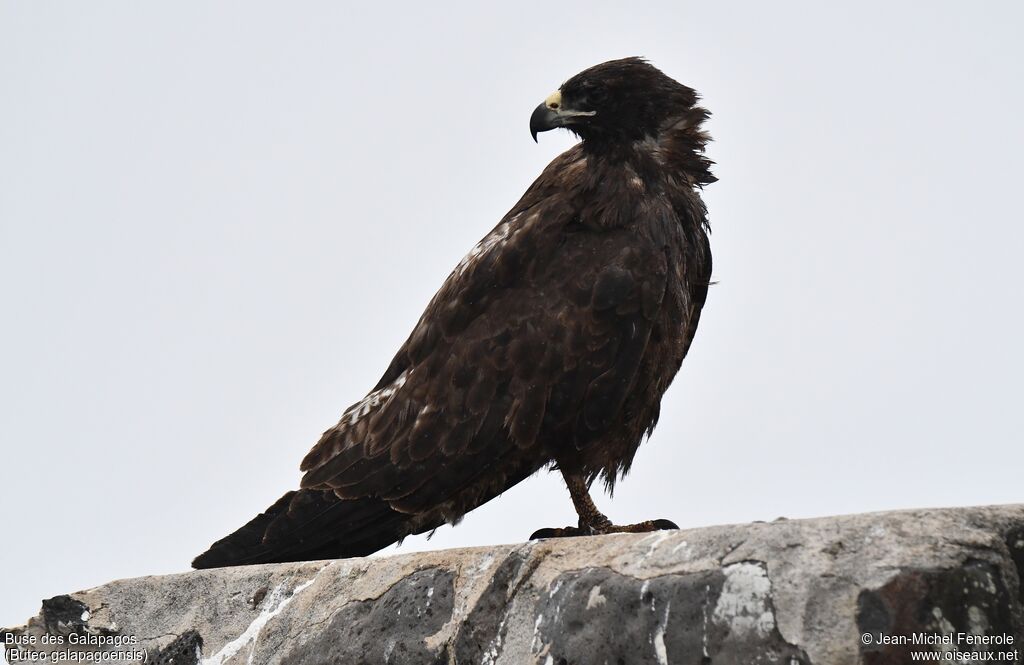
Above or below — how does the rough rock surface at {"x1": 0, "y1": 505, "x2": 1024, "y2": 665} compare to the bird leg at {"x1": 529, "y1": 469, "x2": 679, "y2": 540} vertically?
below

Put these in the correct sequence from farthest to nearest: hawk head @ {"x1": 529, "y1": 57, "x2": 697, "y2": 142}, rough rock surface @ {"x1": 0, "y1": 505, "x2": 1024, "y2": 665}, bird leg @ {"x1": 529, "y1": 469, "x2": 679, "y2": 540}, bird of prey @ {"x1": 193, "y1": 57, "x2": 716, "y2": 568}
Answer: hawk head @ {"x1": 529, "y1": 57, "x2": 697, "y2": 142} → bird of prey @ {"x1": 193, "y1": 57, "x2": 716, "y2": 568} → bird leg @ {"x1": 529, "y1": 469, "x2": 679, "y2": 540} → rough rock surface @ {"x1": 0, "y1": 505, "x2": 1024, "y2": 665}

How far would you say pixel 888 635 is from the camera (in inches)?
106

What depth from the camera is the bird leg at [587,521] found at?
457 centimetres

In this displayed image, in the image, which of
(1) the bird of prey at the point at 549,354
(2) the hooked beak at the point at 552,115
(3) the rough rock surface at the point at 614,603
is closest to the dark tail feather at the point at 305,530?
(1) the bird of prey at the point at 549,354

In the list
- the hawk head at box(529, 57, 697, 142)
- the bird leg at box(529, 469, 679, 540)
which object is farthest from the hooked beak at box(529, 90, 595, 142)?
the bird leg at box(529, 469, 679, 540)

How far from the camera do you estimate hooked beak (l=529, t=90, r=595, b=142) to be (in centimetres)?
537

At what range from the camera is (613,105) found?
5355 millimetres

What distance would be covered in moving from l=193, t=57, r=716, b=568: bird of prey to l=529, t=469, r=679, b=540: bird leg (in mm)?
10

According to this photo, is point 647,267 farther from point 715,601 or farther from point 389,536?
point 715,601

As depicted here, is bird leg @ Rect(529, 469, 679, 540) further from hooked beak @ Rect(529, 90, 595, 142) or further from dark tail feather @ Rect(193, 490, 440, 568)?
hooked beak @ Rect(529, 90, 595, 142)

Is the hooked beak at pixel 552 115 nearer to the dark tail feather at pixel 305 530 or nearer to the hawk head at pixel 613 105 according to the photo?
the hawk head at pixel 613 105

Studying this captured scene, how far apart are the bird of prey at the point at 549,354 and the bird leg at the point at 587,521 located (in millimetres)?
10

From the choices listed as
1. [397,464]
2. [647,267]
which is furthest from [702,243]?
[397,464]

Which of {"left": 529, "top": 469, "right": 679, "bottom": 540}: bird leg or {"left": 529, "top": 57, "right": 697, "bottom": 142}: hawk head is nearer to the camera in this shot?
{"left": 529, "top": 469, "right": 679, "bottom": 540}: bird leg
